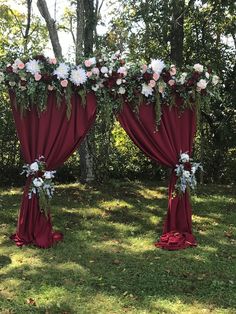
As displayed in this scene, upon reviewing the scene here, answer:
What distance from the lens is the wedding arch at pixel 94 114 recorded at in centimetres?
587

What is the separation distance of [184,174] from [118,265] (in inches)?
63.1

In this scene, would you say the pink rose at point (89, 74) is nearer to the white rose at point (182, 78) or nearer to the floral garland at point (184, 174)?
the white rose at point (182, 78)

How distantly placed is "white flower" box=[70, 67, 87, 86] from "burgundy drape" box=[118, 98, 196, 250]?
0.75 meters

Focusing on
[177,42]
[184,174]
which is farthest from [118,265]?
[177,42]

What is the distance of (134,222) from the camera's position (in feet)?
24.9

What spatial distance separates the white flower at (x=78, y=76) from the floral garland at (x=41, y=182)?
1.12 meters

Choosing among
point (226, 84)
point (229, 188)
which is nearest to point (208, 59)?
point (226, 84)

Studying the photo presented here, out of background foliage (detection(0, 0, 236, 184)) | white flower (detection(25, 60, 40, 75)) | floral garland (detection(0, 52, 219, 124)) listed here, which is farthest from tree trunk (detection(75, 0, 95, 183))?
white flower (detection(25, 60, 40, 75))

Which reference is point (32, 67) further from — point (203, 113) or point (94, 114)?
point (203, 113)

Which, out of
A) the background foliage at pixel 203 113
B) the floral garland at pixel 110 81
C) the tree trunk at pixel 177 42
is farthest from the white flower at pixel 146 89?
the tree trunk at pixel 177 42

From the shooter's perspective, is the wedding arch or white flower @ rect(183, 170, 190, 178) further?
white flower @ rect(183, 170, 190, 178)

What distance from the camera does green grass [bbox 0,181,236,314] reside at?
4.48 meters

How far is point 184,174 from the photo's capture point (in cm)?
631

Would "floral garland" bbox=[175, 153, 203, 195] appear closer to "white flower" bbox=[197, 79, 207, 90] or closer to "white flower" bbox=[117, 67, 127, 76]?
"white flower" bbox=[197, 79, 207, 90]
